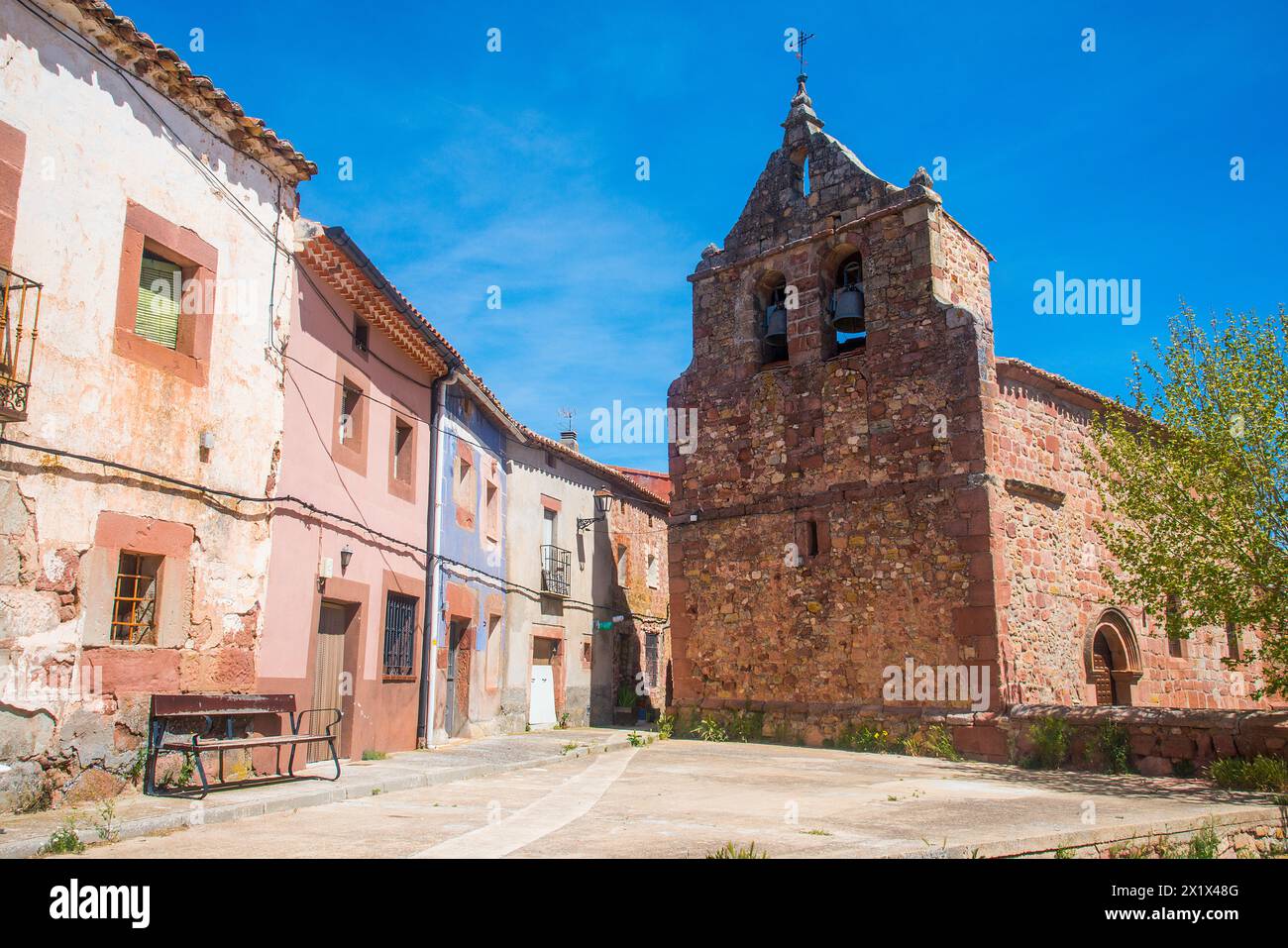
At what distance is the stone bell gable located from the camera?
12.8 metres

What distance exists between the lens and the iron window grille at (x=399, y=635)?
40.5 feet

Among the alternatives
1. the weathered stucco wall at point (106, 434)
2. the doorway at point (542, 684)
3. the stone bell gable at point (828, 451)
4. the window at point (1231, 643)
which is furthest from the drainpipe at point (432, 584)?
the window at point (1231, 643)

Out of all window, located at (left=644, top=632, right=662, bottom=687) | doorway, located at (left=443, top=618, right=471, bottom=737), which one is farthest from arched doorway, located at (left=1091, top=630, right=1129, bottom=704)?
window, located at (left=644, top=632, right=662, bottom=687)

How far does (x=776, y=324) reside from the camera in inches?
602

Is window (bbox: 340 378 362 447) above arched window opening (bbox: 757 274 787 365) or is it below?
below

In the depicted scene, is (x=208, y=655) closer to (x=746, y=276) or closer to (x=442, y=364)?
(x=442, y=364)

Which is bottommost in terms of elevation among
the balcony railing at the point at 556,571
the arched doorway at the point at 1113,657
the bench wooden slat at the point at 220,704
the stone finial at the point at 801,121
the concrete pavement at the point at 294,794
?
the concrete pavement at the point at 294,794

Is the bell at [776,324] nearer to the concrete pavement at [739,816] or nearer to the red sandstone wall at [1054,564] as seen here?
the red sandstone wall at [1054,564]

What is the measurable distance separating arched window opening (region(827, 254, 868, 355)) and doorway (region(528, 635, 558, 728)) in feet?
27.8

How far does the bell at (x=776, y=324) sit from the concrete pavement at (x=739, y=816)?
722 centimetres

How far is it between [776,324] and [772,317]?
18 cm

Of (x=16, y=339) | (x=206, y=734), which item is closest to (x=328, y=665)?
(x=206, y=734)

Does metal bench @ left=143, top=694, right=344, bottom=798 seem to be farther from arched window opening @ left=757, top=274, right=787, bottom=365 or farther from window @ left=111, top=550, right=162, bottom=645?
arched window opening @ left=757, top=274, right=787, bottom=365
